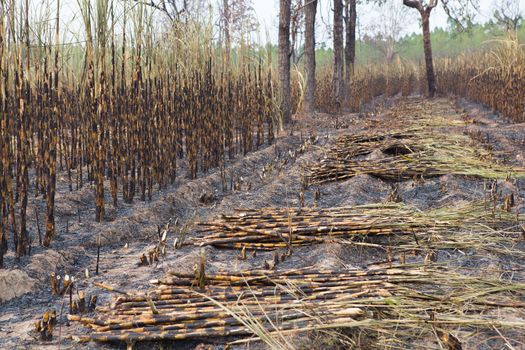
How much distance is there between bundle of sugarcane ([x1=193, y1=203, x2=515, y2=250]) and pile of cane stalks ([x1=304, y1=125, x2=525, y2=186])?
117cm

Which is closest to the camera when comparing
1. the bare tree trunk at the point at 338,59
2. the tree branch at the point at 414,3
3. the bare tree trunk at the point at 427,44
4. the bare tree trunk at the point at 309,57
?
the bare tree trunk at the point at 309,57

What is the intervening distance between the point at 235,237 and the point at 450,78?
1706cm

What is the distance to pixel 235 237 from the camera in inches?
114

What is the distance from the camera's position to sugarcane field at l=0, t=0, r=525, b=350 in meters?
1.78

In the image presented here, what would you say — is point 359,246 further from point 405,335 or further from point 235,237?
point 405,335

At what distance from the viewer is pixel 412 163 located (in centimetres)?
471

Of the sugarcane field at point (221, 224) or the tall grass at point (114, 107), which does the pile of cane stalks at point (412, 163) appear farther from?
the tall grass at point (114, 107)

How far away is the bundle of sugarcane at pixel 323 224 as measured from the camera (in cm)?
281

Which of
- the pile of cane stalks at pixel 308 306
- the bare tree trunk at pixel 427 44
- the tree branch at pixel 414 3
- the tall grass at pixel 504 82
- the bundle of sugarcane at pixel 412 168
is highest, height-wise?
the tree branch at pixel 414 3

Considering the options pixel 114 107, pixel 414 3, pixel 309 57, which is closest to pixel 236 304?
pixel 114 107

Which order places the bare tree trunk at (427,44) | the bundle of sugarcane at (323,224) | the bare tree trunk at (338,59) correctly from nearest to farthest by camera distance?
the bundle of sugarcane at (323,224) → the bare tree trunk at (338,59) → the bare tree trunk at (427,44)

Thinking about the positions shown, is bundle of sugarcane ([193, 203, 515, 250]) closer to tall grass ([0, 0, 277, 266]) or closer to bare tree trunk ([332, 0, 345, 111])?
tall grass ([0, 0, 277, 266])

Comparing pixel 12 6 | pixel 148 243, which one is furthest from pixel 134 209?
pixel 12 6

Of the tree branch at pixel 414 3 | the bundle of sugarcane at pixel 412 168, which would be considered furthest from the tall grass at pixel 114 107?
the tree branch at pixel 414 3
